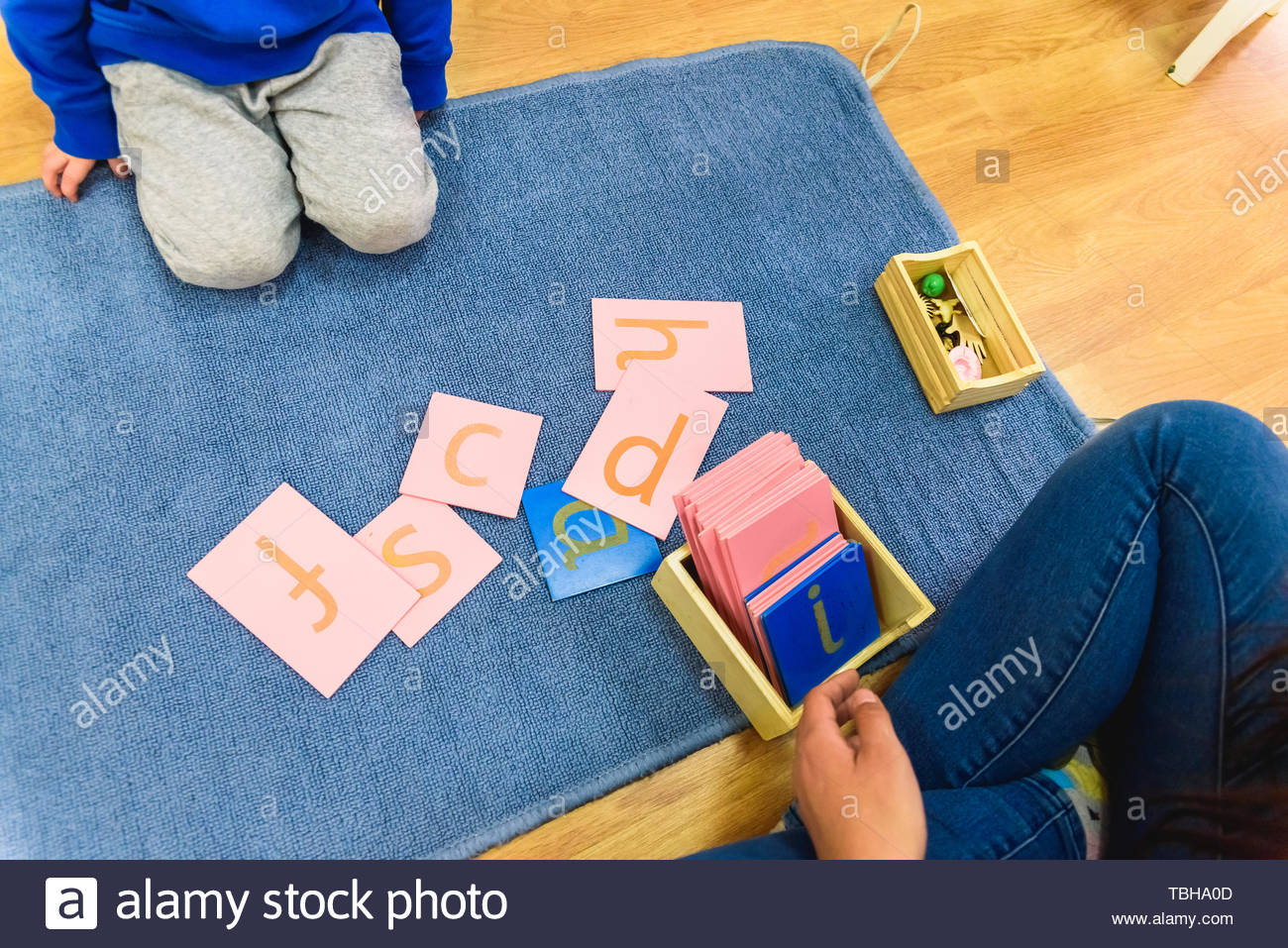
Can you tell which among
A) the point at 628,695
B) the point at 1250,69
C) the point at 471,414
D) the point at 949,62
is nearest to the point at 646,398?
the point at 471,414

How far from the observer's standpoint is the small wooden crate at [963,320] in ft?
3.50

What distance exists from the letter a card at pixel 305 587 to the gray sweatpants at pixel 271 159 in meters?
0.31

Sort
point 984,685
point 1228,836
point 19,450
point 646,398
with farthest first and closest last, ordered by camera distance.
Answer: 1. point 646,398
2. point 19,450
3. point 984,685
4. point 1228,836

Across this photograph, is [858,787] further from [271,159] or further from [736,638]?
[271,159]

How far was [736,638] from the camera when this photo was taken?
92 cm

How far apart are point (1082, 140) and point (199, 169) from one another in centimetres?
132

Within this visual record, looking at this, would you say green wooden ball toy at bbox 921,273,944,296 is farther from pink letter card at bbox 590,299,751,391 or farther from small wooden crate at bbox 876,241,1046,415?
pink letter card at bbox 590,299,751,391

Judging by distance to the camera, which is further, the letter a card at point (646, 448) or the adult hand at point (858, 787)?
the letter a card at point (646, 448)

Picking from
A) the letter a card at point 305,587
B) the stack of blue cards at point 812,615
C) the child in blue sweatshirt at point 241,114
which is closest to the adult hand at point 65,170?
the child in blue sweatshirt at point 241,114

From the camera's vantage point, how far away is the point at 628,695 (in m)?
0.94

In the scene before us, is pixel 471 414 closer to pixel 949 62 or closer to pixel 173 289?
pixel 173 289

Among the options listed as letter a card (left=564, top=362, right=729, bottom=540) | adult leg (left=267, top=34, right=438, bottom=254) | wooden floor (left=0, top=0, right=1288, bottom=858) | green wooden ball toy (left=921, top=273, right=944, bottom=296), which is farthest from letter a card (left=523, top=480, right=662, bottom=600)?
wooden floor (left=0, top=0, right=1288, bottom=858)

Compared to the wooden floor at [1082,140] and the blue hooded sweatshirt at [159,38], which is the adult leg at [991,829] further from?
the blue hooded sweatshirt at [159,38]
